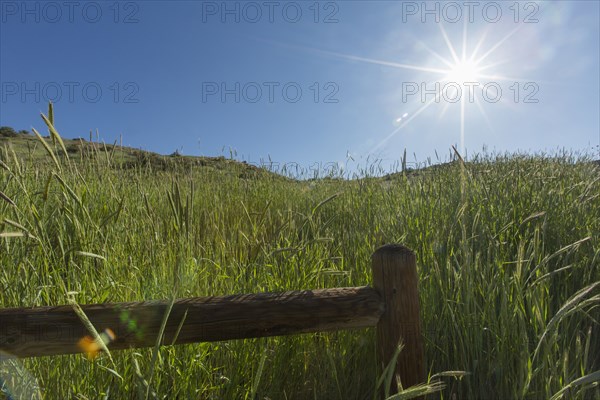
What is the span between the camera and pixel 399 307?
58.5 inches

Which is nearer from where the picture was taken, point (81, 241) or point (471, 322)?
point (471, 322)

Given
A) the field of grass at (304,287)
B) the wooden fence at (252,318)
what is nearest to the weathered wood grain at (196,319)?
the wooden fence at (252,318)

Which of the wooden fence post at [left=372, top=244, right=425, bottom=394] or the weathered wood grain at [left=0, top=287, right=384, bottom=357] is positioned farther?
the wooden fence post at [left=372, top=244, right=425, bottom=394]

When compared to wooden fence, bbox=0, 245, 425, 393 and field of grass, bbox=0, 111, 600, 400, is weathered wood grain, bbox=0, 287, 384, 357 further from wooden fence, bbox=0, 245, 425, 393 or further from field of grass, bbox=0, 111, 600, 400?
field of grass, bbox=0, 111, 600, 400

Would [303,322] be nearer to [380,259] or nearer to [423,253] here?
[380,259]

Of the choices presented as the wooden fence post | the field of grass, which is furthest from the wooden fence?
the field of grass

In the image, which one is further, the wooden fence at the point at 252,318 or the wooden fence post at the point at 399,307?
the wooden fence post at the point at 399,307

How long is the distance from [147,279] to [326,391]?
969 mm

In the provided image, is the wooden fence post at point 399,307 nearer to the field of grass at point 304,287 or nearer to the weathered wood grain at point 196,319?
the weathered wood grain at point 196,319

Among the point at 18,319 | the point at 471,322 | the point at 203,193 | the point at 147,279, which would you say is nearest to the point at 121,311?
the point at 18,319

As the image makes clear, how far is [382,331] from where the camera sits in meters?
1.51

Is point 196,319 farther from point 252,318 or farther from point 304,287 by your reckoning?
point 304,287

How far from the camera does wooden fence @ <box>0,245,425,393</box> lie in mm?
1242

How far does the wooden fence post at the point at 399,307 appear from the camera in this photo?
1.48m
